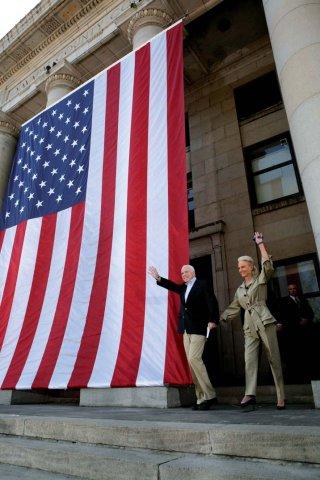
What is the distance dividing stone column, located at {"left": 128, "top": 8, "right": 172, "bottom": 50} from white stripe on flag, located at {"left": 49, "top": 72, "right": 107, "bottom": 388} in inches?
92.1

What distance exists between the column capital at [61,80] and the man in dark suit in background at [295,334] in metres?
9.66

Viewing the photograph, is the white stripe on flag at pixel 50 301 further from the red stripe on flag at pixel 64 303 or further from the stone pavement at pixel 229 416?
the stone pavement at pixel 229 416

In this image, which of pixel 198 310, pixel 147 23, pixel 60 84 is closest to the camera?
pixel 198 310

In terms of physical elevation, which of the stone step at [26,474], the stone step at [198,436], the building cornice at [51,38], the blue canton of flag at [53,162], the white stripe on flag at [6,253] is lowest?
the stone step at [26,474]

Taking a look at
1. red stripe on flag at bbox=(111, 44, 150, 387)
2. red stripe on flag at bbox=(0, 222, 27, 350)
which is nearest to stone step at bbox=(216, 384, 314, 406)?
red stripe on flag at bbox=(111, 44, 150, 387)

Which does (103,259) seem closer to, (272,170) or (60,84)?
(272,170)

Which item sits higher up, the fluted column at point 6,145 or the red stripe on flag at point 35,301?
the fluted column at point 6,145

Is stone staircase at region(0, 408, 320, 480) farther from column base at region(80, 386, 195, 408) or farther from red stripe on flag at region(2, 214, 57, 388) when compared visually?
red stripe on flag at region(2, 214, 57, 388)

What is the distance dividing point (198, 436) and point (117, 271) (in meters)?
4.03

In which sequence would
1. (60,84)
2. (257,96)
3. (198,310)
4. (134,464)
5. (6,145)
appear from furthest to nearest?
(6,145), (60,84), (257,96), (198,310), (134,464)

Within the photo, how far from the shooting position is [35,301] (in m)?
7.44

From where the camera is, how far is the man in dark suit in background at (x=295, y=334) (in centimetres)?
692

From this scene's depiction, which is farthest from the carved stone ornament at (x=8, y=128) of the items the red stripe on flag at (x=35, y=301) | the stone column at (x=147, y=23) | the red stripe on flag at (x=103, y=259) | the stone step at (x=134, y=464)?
the stone step at (x=134, y=464)

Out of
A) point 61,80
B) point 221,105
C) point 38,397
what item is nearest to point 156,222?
point 38,397
